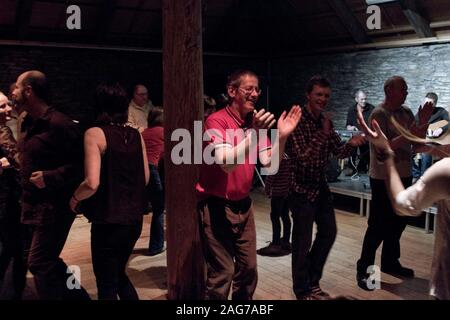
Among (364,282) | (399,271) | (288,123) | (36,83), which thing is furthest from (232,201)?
(399,271)

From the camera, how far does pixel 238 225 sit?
2680 millimetres

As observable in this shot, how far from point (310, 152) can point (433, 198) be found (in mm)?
1396

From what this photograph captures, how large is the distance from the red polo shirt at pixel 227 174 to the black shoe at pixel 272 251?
2025 mm

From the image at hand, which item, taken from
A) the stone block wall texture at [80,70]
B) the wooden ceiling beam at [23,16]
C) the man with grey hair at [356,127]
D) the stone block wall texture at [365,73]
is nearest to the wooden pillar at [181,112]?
the stone block wall texture at [80,70]

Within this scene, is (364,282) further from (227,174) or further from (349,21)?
(349,21)

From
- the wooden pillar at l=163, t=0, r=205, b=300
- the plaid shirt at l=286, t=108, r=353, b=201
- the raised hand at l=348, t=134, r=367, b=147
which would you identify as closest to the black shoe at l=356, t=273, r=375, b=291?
the plaid shirt at l=286, t=108, r=353, b=201

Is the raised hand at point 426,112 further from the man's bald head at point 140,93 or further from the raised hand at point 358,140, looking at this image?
the man's bald head at point 140,93

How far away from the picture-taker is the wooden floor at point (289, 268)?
3676 millimetres

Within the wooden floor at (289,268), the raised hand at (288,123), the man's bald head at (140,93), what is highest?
the man's bald head at (140,93)

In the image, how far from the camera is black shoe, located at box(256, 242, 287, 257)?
15.1ft

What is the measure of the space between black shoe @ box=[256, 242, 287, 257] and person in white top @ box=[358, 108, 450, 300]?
262 cm

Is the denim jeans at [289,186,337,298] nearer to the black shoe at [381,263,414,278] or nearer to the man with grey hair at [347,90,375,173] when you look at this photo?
the black shoe at [381,263,414,278]

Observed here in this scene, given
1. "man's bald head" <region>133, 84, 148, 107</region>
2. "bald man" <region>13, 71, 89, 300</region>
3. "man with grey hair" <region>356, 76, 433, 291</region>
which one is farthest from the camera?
"man's bald head" <region>133, 84, 148, 107</region>
